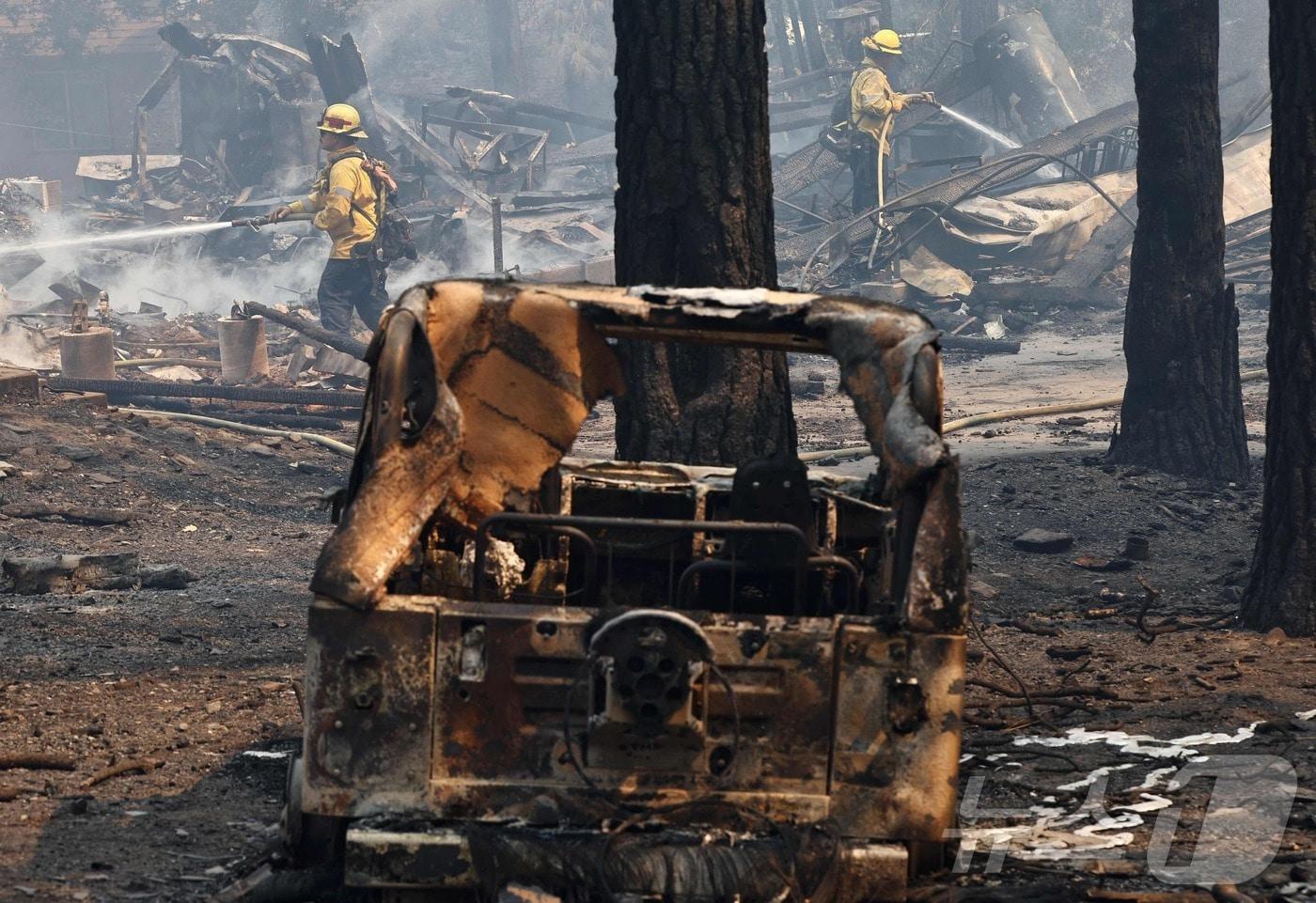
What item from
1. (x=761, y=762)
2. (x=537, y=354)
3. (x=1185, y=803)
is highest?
(x=537, y=354)

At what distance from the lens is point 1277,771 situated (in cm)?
539

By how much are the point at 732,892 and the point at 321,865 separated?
1.06m

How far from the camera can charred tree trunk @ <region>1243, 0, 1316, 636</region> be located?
24.8ft

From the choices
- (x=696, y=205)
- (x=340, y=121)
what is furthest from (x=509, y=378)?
(x=340, y=121)

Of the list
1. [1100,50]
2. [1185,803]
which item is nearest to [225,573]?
[1185,803]

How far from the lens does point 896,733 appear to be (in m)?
3.82

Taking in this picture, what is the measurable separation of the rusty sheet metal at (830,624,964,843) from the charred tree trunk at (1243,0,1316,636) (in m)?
4.47

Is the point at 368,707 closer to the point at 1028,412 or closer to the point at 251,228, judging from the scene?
the point at 1028,412

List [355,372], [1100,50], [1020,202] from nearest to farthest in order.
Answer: [355,372] < [1020,202] < [1100,50]

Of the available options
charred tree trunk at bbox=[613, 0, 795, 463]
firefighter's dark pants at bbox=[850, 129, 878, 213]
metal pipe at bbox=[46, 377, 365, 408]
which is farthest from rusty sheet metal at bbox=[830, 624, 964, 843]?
firefighter's dark pants at bbox=[850, 129, 878, 213]

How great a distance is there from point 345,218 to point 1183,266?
317 inches

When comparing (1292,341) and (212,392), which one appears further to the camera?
(212,392)

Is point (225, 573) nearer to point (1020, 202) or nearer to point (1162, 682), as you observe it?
point (1162, 682)

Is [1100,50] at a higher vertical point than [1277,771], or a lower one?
higher
